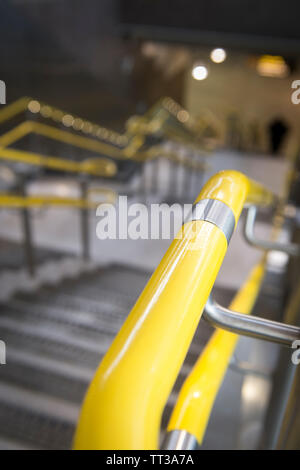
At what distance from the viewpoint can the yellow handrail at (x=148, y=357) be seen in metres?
0.31

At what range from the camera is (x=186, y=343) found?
14.3 inches

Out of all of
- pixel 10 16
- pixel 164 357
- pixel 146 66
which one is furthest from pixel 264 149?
pixel 164 357

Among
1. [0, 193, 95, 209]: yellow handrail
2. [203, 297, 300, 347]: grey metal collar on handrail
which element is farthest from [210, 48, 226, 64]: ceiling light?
[203, 297, 300, 347]: grey metal collar on handrail

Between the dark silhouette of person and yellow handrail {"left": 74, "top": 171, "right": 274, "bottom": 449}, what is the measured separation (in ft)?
35.9

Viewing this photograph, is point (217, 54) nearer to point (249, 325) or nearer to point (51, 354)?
point (51, 354)

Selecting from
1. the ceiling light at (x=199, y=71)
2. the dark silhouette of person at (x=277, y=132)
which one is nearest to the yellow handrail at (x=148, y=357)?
the dark silhouette of person at (x=277, y=132)

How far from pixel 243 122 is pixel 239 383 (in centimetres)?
1105

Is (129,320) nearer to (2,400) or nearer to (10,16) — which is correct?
(2,400)

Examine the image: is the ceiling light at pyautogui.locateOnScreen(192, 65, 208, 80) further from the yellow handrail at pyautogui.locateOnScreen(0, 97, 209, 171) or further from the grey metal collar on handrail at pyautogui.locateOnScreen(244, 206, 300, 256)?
the grey metal collar on handrail at pyautogui.locateOnScreen(244, 206, 300, 256)

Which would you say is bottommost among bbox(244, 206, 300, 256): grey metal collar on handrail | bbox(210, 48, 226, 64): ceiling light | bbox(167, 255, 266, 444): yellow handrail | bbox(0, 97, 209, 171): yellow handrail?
bbox(167, 255, 266, 444): yellow handrail

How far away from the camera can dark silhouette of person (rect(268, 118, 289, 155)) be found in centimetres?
1033

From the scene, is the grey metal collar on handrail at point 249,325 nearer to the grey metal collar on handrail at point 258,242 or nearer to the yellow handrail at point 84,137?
the grey metal collar on handrail at point 258,242

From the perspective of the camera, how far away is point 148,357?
1.08 ft

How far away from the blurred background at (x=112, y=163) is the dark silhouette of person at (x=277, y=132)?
0.15 feet
